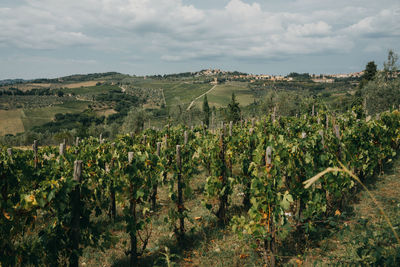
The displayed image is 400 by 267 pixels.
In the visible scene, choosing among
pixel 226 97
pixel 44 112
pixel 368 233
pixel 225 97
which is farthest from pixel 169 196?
pixel 226 97

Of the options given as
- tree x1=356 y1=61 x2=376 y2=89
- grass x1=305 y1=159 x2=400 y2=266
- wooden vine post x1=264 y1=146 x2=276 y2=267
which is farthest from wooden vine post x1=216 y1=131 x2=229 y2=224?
tree x1=356 y1=61 x2=376 y2=89

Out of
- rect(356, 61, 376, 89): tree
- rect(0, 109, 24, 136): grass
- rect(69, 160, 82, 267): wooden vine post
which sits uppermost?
rect(356, 61, 376, 89): tree

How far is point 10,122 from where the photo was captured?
69688 millimetres

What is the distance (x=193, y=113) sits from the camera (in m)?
58.2

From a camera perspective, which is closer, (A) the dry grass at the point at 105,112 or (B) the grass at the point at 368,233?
(B) the grass at the point at 368,233

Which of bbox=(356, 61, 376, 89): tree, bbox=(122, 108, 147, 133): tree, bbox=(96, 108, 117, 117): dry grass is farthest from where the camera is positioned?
bbox=(96, 108, 117, 117): dry grass

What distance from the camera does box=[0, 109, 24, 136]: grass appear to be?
214ft

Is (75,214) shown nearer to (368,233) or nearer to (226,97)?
(368,233)

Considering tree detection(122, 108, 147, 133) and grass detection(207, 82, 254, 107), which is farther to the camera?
grass detection(207, 82, 254, 107)

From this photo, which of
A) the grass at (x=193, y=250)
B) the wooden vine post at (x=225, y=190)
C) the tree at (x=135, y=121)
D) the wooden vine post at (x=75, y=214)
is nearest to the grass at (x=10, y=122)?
→ the tree at (x=135, y=121)

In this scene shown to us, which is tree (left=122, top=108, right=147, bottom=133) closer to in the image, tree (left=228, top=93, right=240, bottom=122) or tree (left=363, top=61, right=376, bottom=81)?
tree (left=228, top=93, right=240, bottom=122)

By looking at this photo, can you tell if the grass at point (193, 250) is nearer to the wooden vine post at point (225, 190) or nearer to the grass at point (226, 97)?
the wooden vine post at point (225, 190)

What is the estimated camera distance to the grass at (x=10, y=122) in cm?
6531

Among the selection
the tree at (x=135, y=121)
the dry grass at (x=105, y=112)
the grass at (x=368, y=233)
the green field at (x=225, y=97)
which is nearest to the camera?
the grass at (x=368, y=233)
